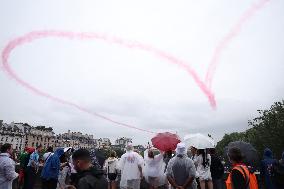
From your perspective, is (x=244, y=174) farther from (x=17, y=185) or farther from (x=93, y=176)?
(x=17, y=185)

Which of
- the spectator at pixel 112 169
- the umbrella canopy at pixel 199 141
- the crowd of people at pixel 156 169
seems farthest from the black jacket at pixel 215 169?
the spectator at pixel 112 169

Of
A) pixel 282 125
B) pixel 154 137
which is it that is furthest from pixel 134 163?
pixel 282 125

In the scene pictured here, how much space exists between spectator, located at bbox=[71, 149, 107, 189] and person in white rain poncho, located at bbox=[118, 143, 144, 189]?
673 centimetres

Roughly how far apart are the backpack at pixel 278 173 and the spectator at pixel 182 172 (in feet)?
7.83

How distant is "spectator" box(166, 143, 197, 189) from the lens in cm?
805

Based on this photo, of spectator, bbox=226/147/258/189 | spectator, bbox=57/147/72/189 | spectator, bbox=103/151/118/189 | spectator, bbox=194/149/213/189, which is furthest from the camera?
spectator, bbox=103/151/118/189

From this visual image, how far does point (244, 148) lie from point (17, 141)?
504 feet

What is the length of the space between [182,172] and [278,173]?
111 inches

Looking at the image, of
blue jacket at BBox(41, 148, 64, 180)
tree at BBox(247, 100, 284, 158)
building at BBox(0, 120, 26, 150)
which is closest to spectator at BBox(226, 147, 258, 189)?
blue jacket at BBox(41, 148, 64, 180)

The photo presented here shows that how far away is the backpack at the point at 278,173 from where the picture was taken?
8719 mm

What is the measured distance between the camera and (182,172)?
8.10 m

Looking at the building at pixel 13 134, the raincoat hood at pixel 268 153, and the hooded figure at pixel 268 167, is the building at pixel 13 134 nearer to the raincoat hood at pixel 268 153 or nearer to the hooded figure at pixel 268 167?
the hooded figure at pixel 268 167

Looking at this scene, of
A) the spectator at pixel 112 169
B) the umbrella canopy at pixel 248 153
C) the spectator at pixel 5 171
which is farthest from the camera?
the spectator at pixel 112 169

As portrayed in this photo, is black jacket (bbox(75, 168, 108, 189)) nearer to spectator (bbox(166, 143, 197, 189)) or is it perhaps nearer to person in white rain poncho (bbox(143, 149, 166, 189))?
spectator (bbox(166, 143, 197, 189))
